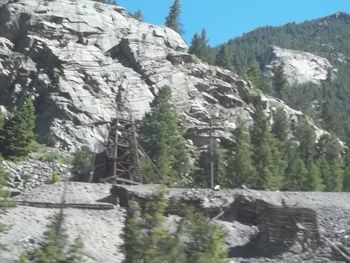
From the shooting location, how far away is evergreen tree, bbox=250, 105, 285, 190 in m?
60.9

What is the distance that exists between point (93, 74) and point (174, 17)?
51.0 metres

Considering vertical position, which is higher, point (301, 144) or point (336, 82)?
point (336, 82)

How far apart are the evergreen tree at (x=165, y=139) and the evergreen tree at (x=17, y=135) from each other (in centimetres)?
1086

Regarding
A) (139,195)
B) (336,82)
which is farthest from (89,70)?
(336,82)

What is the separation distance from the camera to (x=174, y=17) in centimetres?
13100

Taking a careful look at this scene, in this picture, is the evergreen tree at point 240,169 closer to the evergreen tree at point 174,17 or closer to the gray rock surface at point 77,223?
the gray rock surface at point 77,223

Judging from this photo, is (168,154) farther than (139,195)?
Yes

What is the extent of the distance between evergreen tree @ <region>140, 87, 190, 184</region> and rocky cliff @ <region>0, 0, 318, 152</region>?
14.1ft

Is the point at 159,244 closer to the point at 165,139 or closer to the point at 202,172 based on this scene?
the point at 202,172

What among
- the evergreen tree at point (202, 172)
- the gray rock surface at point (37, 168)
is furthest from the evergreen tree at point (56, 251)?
the gray rock surface at point (37, 168)

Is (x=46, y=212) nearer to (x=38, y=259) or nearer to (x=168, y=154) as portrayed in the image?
(x=38, y=259)

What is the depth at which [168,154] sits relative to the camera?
221ft

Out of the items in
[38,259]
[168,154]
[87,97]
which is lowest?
[38,259]

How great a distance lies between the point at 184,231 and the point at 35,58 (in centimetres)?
7263
